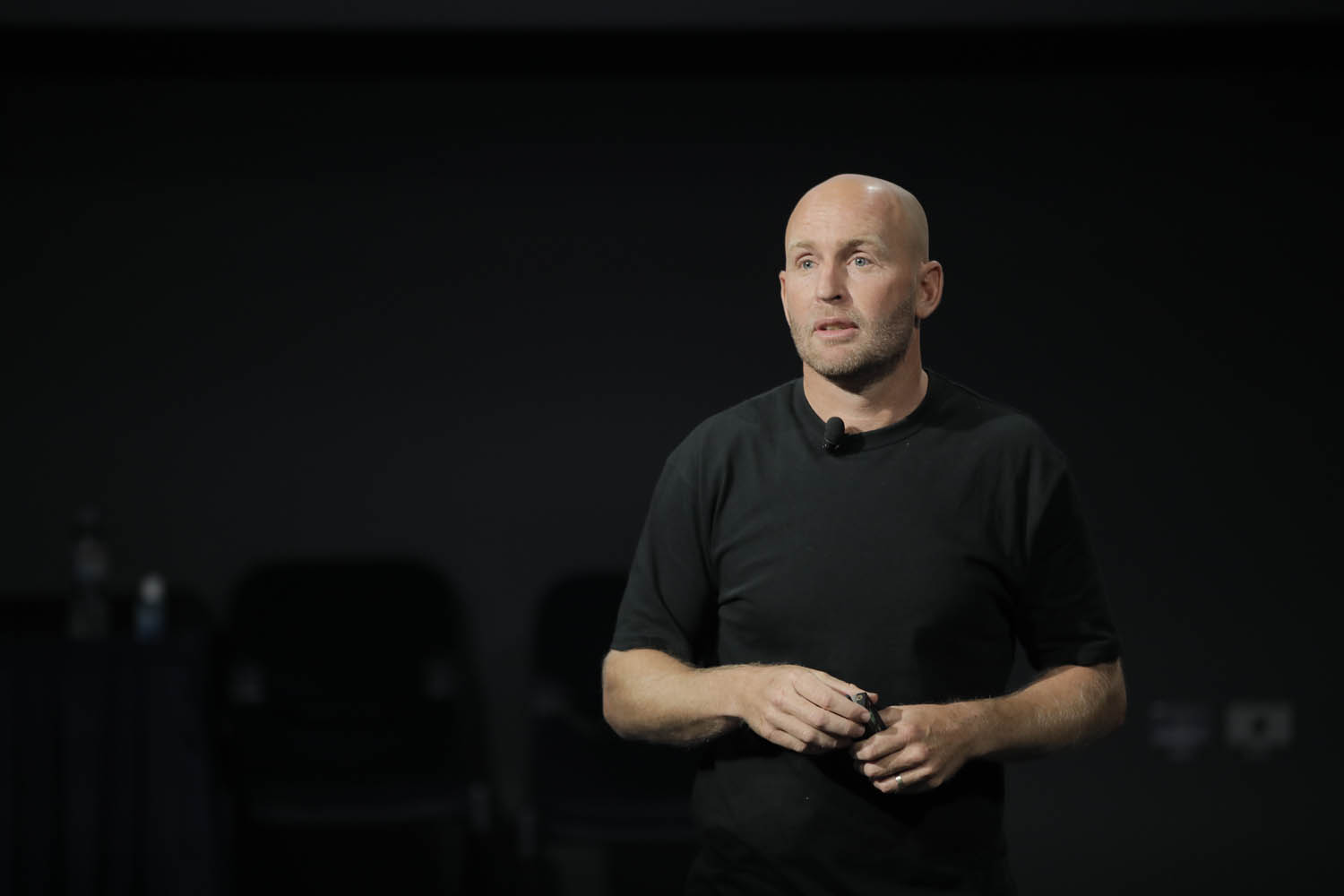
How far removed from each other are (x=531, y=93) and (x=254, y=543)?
158cm

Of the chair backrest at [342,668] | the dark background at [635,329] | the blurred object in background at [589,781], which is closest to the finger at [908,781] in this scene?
the blurred object in background at [589,781]

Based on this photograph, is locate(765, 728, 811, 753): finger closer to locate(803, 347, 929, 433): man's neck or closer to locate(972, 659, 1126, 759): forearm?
locate(972, 659, 1126, 759): forearm

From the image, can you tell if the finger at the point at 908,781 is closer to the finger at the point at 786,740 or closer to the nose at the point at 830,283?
the finger at the point at 786,740

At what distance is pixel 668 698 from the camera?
1.50 meters

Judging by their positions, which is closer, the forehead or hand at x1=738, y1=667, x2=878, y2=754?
hand at x1=738, y1=667, x2=878, y2=754

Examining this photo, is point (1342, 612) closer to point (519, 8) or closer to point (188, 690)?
point (519, 8)

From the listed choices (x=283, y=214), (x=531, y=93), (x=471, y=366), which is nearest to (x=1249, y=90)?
(x=531, y=93)

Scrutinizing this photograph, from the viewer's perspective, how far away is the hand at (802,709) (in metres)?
1.36

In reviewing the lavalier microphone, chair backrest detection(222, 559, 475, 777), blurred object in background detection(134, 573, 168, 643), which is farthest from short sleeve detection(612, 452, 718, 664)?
blurred object in background detection(134, 573, 168, 643)

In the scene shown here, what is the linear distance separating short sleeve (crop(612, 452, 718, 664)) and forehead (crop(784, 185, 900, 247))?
1.01 ft

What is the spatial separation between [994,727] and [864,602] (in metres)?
0.18

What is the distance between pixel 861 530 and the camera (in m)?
1.50

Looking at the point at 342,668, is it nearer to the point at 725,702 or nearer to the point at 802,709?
the point at 725,702

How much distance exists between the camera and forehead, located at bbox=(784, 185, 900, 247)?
4.96 ft
